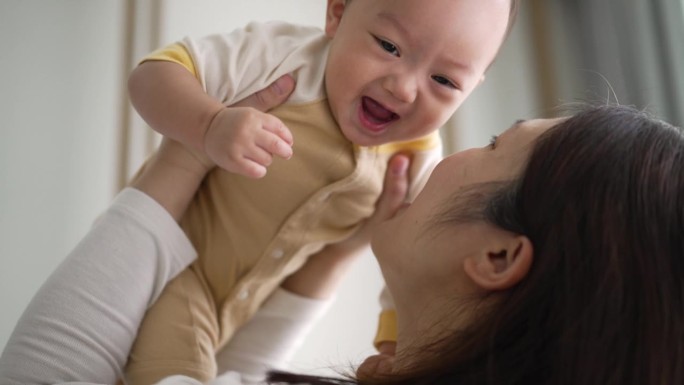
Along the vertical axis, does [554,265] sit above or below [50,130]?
above

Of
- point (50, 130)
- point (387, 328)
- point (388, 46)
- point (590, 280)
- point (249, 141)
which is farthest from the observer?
point (50, 130)

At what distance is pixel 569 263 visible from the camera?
461mm

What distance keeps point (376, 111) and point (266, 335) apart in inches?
13.2

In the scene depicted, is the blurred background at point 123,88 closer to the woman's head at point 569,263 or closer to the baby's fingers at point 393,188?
the baby's fingers at point 393,188

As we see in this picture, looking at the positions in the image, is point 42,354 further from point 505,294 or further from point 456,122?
point 456,122

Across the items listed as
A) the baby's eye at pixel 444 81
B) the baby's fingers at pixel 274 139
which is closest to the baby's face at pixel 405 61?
the baby's eye at pixel 444 81

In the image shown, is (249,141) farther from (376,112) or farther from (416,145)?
(416,145)

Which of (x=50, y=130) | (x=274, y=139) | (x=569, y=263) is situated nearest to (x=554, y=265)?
(x=569, y=263)

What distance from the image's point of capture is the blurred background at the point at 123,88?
3.33ft

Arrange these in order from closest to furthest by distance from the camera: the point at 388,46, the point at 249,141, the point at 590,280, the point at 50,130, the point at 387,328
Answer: the point at 590,280, the point at 249,141, the point at 388,46, the point at 387,328, the point at 50,130

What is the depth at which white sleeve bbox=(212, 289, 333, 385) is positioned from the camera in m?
0.86

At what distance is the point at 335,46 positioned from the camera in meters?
0.74

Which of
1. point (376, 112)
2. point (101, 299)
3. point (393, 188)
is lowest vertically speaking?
point (101, 299)

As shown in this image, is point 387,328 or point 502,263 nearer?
point 502,263
